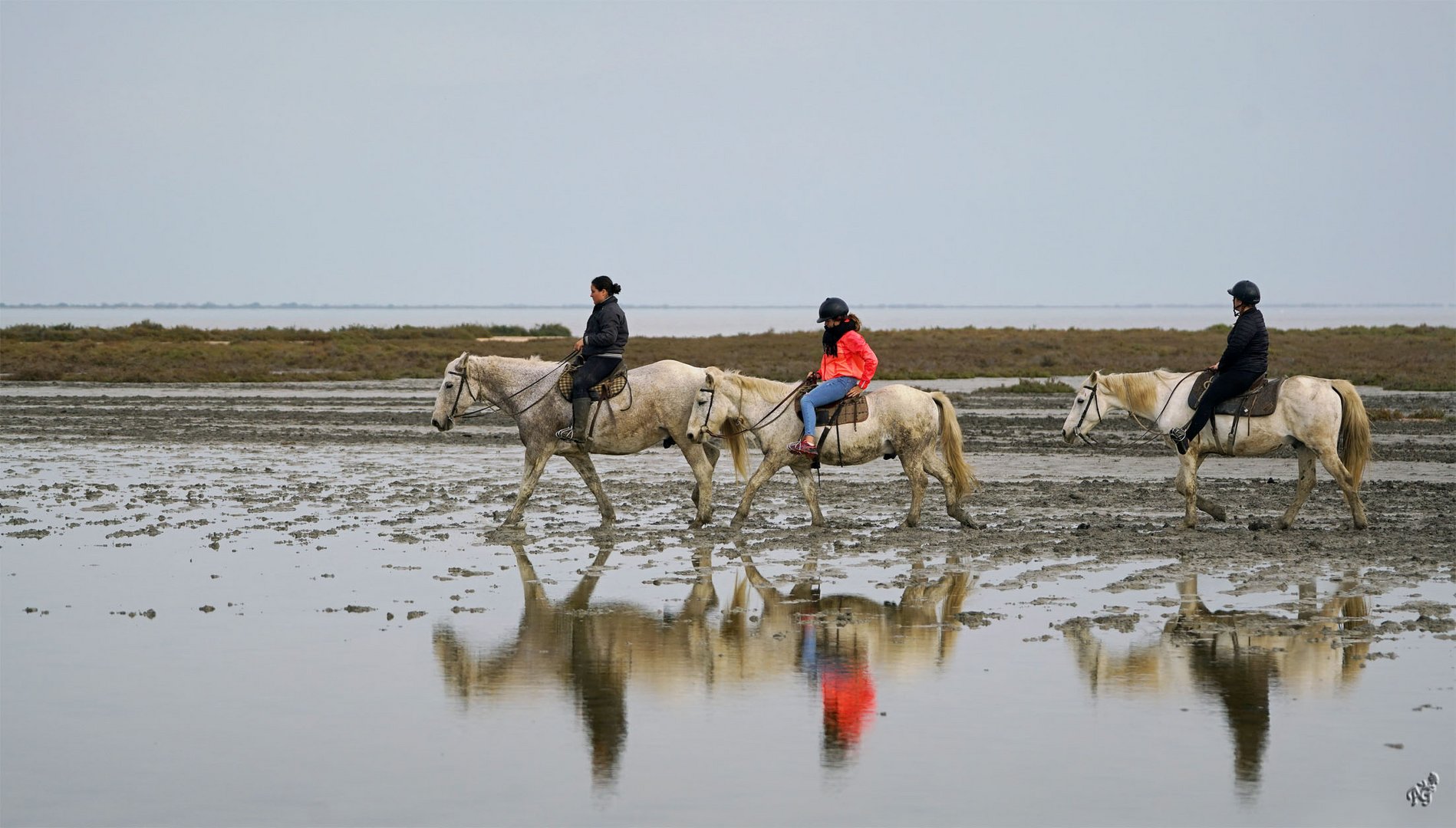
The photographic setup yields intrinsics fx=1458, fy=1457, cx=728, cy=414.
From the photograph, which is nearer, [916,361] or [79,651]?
[79,651]

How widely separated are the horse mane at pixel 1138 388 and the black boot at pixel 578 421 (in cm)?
543

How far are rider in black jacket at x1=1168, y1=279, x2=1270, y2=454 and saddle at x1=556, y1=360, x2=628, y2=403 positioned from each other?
5.84 meters

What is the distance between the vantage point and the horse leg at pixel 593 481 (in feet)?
49.8

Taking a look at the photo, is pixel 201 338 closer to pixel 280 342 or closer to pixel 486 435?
pixel 280 342

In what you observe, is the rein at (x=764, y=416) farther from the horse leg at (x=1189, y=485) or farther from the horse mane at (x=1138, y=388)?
the horse leg at (x=1189, y=485)

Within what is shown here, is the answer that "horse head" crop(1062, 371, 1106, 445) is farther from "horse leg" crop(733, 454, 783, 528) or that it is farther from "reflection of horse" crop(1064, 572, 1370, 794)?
"reflection of horse" crop(1064, 572, 1370, 794)

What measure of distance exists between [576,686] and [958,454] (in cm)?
710

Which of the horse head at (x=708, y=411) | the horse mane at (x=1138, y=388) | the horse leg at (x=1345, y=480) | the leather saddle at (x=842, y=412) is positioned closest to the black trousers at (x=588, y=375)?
the horse head at (x=708, y=411)

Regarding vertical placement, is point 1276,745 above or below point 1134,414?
below

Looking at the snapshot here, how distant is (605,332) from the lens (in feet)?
49.0

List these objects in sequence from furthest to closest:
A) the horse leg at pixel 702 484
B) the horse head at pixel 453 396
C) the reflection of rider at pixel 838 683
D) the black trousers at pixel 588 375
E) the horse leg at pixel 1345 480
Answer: the horse head at pixel 453 396 → the black trousers at pixel 588 375 → the horse leg at pixel 702 484 → the horse leg at pixel 1345 480 → the reflection of rider at pixel 838 683

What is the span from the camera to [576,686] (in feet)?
27.5

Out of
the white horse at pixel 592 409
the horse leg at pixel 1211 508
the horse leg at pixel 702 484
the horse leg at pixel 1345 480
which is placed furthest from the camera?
the white horse at pixel 592 409

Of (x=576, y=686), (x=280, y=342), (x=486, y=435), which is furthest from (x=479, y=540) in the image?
(x=280, y=342)
